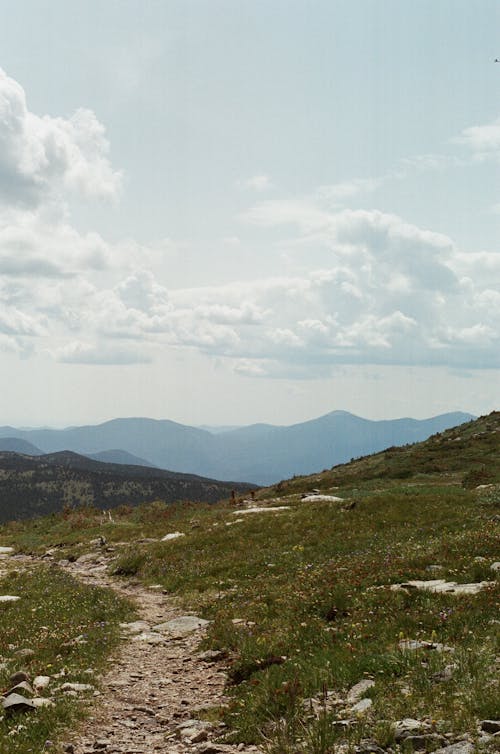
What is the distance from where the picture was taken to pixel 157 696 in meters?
11.1

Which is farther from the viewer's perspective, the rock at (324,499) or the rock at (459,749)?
the rock at (324,499)

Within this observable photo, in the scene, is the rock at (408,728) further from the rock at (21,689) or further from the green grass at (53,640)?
the rock at (21,689)

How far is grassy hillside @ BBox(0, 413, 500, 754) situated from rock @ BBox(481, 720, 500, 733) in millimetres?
169

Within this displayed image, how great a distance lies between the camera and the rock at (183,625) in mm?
15601

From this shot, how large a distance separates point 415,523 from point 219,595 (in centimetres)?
1083

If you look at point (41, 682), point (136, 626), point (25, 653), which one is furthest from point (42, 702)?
point (136, 626)

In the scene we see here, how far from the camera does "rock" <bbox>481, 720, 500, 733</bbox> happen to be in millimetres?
6684

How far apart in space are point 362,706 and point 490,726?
196cm

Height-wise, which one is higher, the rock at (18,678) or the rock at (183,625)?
the rock at (18,678)

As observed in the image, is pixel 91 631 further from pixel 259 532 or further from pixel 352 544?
pixel 259 532

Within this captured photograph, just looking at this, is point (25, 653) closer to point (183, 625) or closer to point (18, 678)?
point (18, 678)

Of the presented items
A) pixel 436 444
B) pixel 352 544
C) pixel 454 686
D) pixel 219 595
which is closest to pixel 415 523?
pixel 352 544

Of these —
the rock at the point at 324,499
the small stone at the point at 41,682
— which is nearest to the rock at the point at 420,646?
the small stone at the point at 41,682

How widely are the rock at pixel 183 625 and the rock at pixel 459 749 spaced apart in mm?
10259
